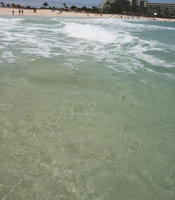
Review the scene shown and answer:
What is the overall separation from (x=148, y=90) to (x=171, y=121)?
190 cm

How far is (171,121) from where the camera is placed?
444 cm

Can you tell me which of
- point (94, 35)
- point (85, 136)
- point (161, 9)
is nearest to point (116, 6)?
point (161, 9)

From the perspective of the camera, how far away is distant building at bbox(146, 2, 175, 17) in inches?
6102

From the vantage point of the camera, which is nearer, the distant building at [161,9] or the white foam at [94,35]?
the white foam at [94,35]

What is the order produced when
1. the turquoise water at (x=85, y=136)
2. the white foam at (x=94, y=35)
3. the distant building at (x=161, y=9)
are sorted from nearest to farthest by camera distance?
1. the turquoise water at (x=85, y=136)
2. the white foam at (x=94, y=35)
3. the distant building at (x=161, y=9)

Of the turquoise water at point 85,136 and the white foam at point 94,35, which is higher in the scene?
the white foam at point 94,35

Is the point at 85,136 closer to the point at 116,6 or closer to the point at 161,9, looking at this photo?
the point at 116,6

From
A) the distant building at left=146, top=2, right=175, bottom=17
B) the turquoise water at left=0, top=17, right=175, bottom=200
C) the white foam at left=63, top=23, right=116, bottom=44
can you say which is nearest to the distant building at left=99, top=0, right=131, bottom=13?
the distant building at left=146, top=2, right=175, bottom=17

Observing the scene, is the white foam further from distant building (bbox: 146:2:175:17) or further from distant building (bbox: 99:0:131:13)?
distant building (bbox: 146:2:175:17)

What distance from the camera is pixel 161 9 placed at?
167 metres

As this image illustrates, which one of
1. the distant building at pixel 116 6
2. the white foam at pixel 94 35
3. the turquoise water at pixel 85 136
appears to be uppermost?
the distant building at pixel 116 6

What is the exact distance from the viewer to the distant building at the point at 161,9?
155000 mm

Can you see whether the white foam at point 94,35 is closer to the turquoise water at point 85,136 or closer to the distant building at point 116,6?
the turquoise water at point 85,136

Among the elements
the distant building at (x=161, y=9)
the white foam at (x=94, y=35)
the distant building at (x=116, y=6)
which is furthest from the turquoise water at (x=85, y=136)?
the distant building at (x=161, y=9)
